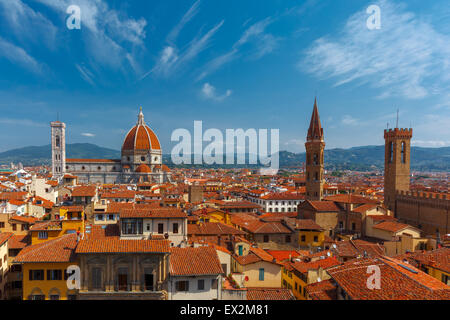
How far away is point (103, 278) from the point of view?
42.7 feet

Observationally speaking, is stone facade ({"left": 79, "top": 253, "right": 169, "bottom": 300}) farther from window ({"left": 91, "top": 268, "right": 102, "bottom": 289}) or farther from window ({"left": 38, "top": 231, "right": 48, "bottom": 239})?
window ({"left": 38, "top": 231, "right": 48, "bottom": 239})

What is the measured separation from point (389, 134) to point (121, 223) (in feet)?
136

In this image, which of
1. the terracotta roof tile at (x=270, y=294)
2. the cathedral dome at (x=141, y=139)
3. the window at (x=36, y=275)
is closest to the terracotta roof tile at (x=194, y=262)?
the terracotta roof tile at (x=270, y=294)

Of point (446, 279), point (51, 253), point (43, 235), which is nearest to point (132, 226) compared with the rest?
point (51, 253)

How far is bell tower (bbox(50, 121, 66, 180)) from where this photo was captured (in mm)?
103400

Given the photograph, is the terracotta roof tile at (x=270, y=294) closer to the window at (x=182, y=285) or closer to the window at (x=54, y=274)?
the window at (x=182, y=285)

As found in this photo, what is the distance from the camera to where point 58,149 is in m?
104

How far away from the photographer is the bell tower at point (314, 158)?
50.2 m

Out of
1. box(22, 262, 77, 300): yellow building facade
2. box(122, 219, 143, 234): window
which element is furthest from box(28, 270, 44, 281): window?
box(122, 219, 143, 234): window

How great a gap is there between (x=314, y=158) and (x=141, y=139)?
68358 mm

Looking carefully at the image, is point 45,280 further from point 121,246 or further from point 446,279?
point 446,279
